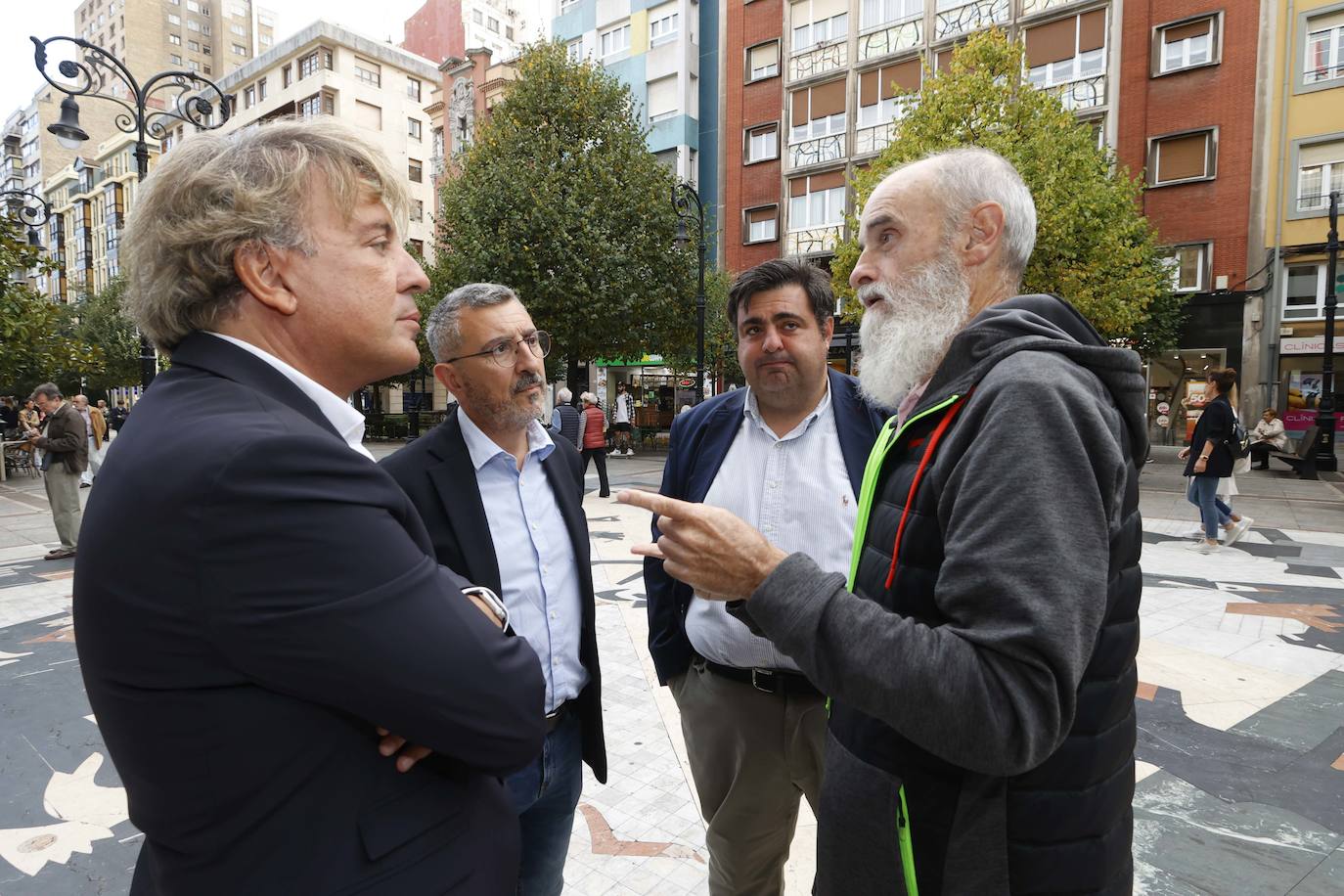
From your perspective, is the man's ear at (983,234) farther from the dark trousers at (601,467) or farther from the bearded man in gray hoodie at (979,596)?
the dark trousers at (601,467)

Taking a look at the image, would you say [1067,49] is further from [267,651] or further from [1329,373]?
[267,651]

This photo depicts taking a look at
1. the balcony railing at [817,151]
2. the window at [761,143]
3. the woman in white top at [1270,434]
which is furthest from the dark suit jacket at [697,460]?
the window at [761,143]

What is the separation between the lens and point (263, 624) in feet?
3.01

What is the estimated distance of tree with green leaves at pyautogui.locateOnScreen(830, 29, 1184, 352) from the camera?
14656 mm

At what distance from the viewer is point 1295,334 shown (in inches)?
814

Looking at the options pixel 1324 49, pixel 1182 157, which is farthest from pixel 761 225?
pixel 1324 49

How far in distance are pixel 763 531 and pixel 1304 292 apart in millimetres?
25016

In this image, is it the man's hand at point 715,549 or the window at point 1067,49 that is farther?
the window at point 1067,49

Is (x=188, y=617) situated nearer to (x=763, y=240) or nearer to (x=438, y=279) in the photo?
(x=438, y=279)

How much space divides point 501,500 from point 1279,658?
217 inches

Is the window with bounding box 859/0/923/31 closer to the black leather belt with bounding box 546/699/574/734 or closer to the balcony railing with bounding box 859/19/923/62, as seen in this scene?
the balcony railing with bounding box 859/19/923/62

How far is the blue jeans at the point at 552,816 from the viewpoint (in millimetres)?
2148

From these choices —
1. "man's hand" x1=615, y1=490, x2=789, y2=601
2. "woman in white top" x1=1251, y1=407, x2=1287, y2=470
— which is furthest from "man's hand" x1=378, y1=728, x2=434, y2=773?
"woman in white top" x1=1251, y1=407, x2=1287, y2=470

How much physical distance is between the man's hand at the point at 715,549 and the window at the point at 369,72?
163ft
